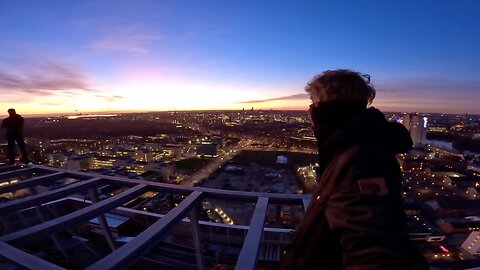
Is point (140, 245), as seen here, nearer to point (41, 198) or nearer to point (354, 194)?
point (354, 194)

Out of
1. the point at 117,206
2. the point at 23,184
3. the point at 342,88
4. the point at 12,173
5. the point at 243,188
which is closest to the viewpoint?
the point at 342,88

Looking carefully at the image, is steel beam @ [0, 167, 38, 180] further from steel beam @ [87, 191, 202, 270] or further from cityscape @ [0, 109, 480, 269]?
steel beam @ [87, 191, 202, 270]

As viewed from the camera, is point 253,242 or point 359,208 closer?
point 359,208

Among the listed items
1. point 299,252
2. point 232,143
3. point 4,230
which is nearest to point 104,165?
point 232,143

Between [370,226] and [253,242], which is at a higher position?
[370,226]

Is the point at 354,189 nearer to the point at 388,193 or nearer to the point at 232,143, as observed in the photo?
the point at 388,193

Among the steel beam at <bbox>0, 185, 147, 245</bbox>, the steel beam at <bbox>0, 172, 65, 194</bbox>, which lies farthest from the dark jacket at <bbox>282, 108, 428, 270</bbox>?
the steel beam at <bbox>0, 172, 65, 194</bbox>

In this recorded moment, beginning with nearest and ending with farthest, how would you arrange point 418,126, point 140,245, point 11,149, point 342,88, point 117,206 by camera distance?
1. point 342,88
2. point 140,245
3. point 117,206
4. point 11,149
5. point 418,126

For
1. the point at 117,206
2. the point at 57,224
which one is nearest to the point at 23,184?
the point at 117,206
